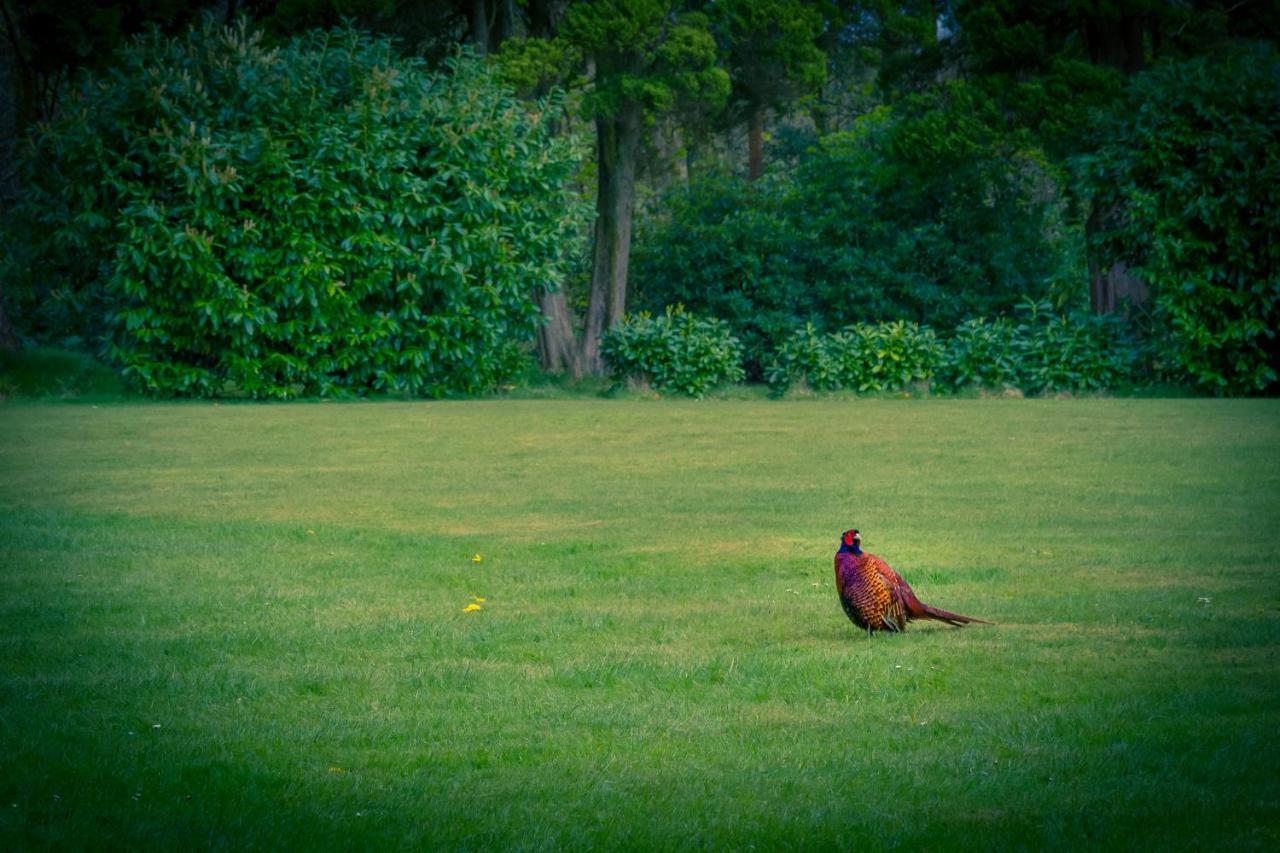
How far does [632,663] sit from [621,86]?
22.7 metres

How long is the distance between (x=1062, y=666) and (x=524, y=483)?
7640 millimetres

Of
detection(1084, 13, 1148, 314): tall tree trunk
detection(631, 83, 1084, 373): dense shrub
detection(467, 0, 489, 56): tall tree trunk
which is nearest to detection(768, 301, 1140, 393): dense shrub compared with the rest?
detection(1084, 13, 1148, 314): tall tree trunk

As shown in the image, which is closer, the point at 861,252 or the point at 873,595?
the point at 873,595

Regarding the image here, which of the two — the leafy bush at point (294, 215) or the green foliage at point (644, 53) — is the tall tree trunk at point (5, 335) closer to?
the leafy bush at point (294, 215)

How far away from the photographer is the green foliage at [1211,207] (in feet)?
75.3

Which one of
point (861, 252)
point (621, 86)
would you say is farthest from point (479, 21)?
point (861, 252)

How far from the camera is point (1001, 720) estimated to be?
552 cm

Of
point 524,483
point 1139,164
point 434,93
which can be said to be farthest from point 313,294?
point 1139,164

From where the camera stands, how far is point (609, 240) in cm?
3102

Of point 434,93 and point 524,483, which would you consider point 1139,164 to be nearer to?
point 434,93

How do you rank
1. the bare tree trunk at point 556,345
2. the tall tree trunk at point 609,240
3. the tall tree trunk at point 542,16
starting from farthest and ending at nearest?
the bare tree trunk at point 556,345, the tall tree trunk at point 609,240, the tall tree trunk at point 542,16

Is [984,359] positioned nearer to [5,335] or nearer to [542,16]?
[542,16]

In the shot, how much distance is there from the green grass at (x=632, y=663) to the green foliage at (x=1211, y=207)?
9.98m

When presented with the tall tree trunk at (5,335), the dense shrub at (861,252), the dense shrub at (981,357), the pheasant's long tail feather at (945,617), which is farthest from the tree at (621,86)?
the pheasant's long tail feather at (945,617)
